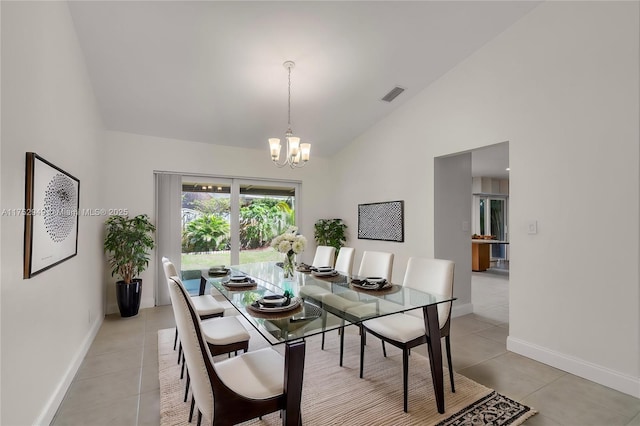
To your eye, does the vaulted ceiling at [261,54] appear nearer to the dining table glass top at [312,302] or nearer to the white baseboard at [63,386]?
the dining table glass top at [312,302]

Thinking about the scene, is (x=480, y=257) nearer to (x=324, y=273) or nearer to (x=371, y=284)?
(x=324, y=273)

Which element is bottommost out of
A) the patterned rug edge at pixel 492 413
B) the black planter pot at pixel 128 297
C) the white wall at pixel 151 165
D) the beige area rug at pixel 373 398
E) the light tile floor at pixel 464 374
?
the light tile floor at pixel 464 374

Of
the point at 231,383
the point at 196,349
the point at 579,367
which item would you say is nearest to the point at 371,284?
the point at 231,383

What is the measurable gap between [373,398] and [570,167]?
2.56 metres

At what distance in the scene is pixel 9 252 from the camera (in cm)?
150

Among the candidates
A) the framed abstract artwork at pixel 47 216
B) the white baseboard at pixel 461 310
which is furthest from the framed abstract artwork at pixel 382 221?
the framed abstract artwork at pixel 47 216

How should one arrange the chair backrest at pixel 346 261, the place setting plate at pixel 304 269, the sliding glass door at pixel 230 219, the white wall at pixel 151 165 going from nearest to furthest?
the place setting plate at pixel 304 269 → the chair backrest at pixel 346 261 → the white wall at pixel 151 165 → the sliding glass door at pixel 230 219

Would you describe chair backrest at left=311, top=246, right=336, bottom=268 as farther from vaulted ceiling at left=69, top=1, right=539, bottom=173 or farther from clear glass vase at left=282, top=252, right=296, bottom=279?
vaulted ceiling at left=69, top=1, right=539, bottom=173

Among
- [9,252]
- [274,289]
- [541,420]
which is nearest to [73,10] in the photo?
[9,252]

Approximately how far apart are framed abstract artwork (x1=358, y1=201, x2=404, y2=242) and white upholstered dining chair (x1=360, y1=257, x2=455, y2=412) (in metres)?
1.76

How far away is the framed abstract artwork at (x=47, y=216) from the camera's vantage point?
1702mm

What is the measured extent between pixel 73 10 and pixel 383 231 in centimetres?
421

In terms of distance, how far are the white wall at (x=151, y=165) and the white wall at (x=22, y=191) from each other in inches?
50.0

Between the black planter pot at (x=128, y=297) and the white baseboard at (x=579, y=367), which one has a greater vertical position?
the black planter pot at (x=128, y=297)
